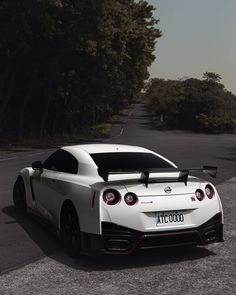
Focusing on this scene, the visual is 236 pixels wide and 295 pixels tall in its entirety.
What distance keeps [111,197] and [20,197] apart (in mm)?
3667

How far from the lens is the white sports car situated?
19.9ft

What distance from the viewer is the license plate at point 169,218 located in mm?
6188

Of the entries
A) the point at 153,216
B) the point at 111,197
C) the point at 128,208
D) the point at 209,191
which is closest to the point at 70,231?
the point at 111,197

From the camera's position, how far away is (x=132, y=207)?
6105 millimetres

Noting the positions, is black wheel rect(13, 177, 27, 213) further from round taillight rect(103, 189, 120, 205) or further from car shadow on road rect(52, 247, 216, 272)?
round taillight rect(103, 189, 120, 205)

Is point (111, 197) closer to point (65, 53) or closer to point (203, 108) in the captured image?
point (65, 53)

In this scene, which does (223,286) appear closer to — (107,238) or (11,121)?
(107,238)

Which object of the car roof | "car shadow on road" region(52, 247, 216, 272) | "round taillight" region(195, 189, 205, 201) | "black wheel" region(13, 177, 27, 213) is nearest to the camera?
"car shadow on road" region(52, 247, 216, 272)

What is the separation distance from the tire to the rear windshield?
0.78m

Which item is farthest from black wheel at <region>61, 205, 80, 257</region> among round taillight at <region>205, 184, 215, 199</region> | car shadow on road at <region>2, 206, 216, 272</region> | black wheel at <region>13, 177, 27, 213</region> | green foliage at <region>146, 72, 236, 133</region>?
green foliage at <region>146, 72, 236, 133</region>

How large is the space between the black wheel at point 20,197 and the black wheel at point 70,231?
2.41 metres

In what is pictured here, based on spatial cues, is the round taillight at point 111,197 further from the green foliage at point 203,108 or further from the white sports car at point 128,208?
the green foliage at point 203,108

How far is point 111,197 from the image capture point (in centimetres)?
618

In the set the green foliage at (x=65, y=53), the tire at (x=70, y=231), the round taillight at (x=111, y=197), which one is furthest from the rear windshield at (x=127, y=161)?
the green foliage at (x=65, y=53)
